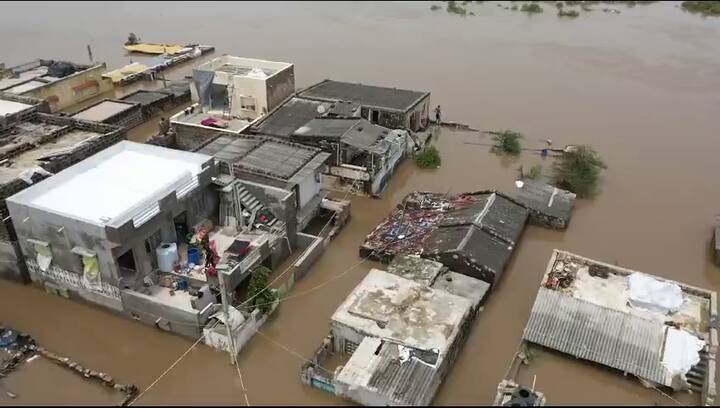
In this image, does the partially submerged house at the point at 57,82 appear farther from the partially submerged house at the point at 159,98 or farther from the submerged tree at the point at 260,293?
the submerged tree at the point at 260,293

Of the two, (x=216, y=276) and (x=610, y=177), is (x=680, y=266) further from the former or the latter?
(x=216, y=276)

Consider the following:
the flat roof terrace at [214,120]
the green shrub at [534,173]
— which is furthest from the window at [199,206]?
the green shrub at [534,173]

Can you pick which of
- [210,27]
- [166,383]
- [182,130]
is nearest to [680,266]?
[166,383]

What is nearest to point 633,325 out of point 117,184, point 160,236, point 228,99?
point 160,236

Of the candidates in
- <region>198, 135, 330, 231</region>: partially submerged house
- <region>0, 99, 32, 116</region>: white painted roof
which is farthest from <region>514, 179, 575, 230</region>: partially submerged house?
<region>0, 99, 32, 116</region>: white painted roof

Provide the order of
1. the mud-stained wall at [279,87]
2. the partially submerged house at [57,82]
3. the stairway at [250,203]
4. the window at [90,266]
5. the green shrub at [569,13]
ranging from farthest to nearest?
the green shrub at [569,13] < the partially submerged house at [57,82] < the mud-stained wall at [279,87] < the stairway at [250,203] < the window at [90,266]

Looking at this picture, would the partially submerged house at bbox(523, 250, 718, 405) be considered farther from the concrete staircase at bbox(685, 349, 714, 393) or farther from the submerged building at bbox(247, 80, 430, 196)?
the submerged building at bbox(247, 80, 430, 196)

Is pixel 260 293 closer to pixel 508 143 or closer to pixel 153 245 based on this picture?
pixel 153 245
